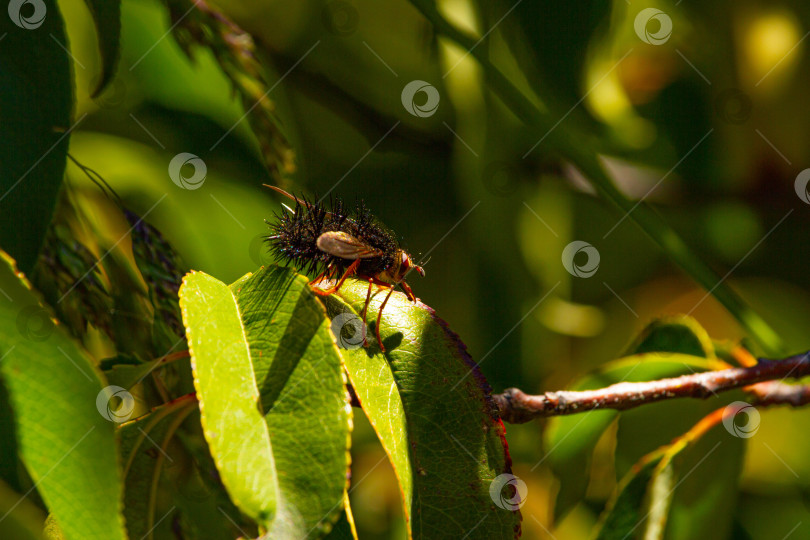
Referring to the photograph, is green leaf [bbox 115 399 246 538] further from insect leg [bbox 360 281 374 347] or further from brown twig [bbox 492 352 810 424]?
brown twig [bbox 492 352 810 424]

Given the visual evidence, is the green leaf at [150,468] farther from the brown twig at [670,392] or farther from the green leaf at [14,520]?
the brown twig at [670,392]

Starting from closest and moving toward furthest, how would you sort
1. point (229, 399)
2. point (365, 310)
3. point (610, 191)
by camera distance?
point (229, 399)
point (365, 310)
point (610, 191)

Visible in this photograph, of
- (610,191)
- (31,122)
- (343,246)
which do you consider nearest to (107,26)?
(31,122)

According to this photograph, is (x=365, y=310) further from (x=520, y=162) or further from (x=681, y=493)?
(x=520, y=162)

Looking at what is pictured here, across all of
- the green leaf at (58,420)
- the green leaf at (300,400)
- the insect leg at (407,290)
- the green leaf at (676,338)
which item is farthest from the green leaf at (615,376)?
the green leaf at (58,420)

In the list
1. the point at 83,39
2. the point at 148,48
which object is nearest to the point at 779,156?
the point at 148,48

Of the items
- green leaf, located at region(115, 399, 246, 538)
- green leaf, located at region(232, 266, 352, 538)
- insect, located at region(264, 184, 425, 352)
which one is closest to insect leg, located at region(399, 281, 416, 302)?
insect, located at region(264, 184, 425, 352)
